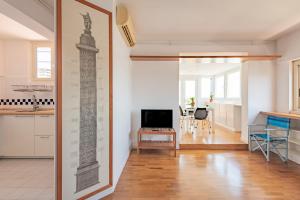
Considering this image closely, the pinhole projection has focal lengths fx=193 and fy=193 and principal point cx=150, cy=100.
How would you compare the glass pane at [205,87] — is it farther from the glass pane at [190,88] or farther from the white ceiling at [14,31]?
the white ceiling at [14,31]

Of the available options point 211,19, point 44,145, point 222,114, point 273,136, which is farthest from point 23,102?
point 222,114

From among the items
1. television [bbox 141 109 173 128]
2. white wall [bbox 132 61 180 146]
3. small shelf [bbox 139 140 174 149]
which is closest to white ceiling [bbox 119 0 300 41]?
white wall [bbox 132 61 180 146]

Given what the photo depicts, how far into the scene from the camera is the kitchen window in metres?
4.11

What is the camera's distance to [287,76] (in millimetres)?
3926

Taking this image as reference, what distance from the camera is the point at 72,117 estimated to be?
6.56 feet

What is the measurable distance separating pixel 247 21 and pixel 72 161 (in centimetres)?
345

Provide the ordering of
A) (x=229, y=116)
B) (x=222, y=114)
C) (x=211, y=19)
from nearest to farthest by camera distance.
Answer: (x=211, y=19), (x=229, y=116), (x=222, y=114)

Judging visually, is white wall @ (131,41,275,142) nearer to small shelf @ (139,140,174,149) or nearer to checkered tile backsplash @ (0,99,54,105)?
small shelf @ (139,140,174,149)

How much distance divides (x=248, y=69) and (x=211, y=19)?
1.82m

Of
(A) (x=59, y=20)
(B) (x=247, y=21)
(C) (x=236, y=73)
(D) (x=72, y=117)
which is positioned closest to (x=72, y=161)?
(D) (x=72, y=117)

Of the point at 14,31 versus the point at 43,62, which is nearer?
the point at 14,31

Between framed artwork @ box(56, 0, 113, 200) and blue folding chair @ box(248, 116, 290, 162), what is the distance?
304cm

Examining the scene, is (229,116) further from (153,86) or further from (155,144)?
(155,144)

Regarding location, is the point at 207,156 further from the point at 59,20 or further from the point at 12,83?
the point at 12,83
